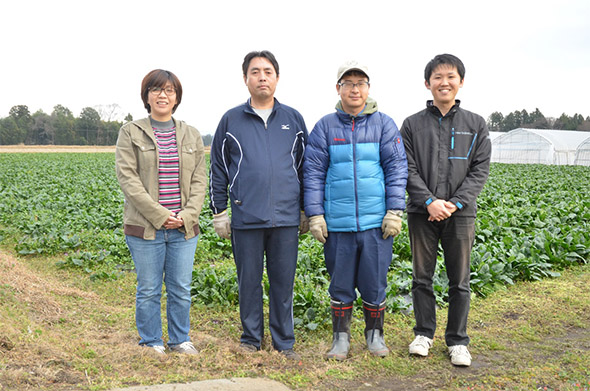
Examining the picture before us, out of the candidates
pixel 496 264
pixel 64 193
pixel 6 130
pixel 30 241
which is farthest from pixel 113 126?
pixel 496 264

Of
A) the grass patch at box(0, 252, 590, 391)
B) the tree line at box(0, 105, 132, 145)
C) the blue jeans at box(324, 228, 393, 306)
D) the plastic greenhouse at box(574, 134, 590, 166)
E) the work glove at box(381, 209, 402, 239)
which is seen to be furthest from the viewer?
the tree line at box(0, 105, 132, 145)

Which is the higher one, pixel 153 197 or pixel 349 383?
pixel 153 197

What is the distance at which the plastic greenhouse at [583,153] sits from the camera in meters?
34.1

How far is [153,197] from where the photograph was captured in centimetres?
358

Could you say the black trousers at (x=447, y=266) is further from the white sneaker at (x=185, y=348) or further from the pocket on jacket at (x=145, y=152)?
the pocket on jacket at (x=145, y=152)

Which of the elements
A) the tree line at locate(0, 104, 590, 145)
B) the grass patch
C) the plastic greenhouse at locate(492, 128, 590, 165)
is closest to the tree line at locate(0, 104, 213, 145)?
the tree line at locate(0, 104, 590, 145)

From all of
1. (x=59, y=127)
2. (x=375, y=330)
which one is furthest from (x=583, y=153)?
(x=59, y=127)

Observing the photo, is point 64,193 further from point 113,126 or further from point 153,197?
point 113,126

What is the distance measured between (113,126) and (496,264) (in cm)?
7439

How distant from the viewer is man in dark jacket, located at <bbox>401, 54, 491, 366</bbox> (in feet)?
11.9

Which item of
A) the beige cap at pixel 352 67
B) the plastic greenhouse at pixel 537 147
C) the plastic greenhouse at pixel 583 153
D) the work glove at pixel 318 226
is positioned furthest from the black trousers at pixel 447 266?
the plastic greenhouse at pixel 537 147

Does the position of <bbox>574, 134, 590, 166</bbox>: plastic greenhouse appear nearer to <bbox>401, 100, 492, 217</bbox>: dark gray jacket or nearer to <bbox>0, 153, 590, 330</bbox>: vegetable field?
<bbox>0, 153, 590, 330</bbox>: vegetable field

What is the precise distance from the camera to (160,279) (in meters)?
3.71

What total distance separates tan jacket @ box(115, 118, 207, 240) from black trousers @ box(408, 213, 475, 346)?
5.99 ft
